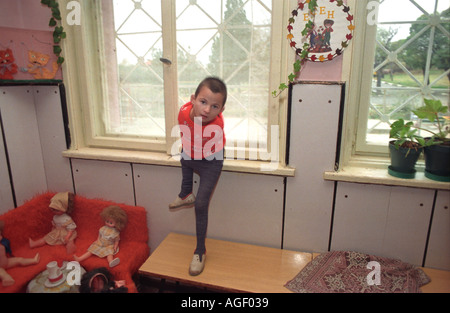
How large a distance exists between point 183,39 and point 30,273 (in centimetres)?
153

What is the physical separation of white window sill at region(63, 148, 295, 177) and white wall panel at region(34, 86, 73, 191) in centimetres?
10

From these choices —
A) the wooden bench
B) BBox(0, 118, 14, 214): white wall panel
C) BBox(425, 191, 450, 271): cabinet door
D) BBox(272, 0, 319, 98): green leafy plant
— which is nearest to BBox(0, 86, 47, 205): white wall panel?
BBox(0, 118, 14, 214): white wall panel

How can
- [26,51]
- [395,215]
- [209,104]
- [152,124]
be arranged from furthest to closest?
1. [152,124]
2. [26,51]
3. [395,215]
4. [209,104]

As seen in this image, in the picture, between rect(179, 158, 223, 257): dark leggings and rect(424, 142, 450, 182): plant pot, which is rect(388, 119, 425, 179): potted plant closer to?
rect(424, 142, 450, 182): plant pot

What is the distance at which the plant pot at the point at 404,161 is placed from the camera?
137 cm

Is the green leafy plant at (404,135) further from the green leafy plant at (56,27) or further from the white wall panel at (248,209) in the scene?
the green leafy plant at (56,27)

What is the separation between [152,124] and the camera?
75.0 inches

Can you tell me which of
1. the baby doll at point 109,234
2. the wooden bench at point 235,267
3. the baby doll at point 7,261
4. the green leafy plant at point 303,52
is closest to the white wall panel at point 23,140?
the baby doll at point 7,261

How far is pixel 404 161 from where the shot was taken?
4.58 ft

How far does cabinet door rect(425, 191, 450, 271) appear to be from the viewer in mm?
1389

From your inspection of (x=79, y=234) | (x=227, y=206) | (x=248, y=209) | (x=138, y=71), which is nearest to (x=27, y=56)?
(x=138, y=71)
